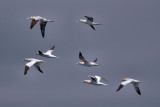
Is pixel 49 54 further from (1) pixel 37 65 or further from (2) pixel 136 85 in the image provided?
(2) pixel 136 85

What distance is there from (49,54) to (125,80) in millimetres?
12318

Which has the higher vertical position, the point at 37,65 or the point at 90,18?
the point at 90,18

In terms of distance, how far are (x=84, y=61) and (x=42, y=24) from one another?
853 centimetres

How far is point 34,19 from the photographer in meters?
104

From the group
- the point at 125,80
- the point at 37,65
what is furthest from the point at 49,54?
the point at 125,80

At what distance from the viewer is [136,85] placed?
109062mm

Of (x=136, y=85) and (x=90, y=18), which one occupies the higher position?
(x=90, y=18)

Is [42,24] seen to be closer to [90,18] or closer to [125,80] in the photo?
[90,18]

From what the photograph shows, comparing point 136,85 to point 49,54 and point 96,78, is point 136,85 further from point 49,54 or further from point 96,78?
point 49,54

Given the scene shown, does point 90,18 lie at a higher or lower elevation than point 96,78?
higher

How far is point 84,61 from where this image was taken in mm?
109062

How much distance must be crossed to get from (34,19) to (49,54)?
27.3ft

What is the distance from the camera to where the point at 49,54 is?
109938 mm

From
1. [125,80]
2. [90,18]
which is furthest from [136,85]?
[90,18]
